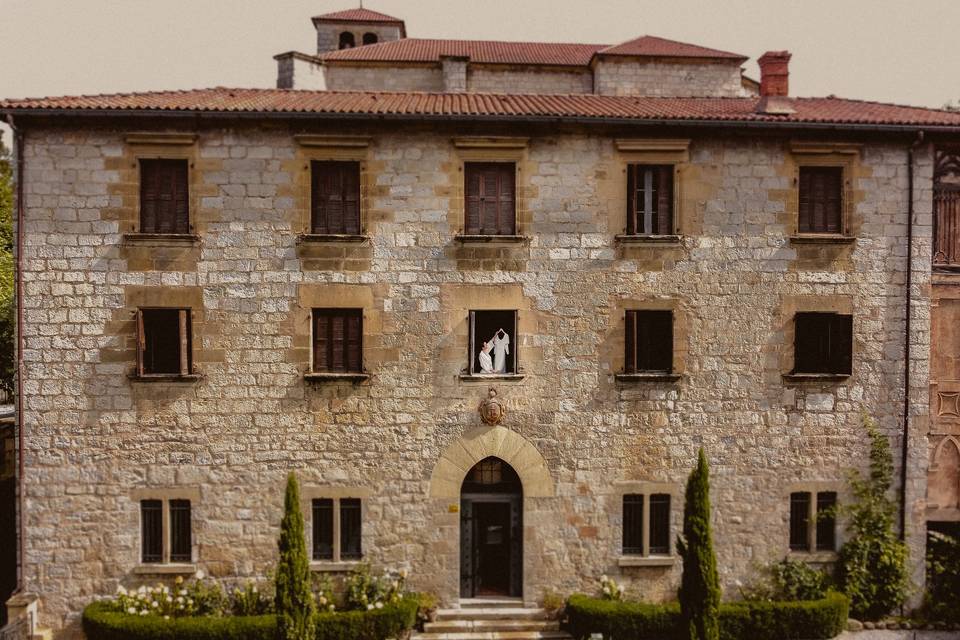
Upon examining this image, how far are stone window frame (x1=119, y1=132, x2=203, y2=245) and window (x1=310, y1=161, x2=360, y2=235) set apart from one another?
7.14ft

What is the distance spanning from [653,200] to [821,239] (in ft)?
10.8

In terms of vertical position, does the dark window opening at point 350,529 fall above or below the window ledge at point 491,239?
below

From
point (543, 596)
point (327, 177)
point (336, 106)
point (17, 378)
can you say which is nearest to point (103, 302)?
point (17, 378)

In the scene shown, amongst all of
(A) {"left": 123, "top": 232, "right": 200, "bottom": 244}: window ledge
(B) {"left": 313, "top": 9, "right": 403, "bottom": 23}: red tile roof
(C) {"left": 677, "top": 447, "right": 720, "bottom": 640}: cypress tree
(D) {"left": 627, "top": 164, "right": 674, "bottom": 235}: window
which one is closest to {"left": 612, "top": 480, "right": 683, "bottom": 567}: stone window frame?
(C) {"left": 677, "top": 447, "right": 720, "bottom": 640}: cypress tree

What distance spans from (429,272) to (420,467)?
3752 millimetres

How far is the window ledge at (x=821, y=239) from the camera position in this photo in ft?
43.7

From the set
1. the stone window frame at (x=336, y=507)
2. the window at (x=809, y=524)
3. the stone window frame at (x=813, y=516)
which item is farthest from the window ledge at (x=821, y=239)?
the stone window frame at (x=336, y=507)

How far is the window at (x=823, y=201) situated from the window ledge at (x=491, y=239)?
18.2ft

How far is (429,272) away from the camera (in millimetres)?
13188

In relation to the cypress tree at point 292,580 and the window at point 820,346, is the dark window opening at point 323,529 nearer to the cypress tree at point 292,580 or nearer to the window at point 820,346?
the cypress tree at point 292,580

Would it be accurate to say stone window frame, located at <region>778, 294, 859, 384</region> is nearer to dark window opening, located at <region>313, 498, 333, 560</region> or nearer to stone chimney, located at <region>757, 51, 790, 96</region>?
stone chimney, located at <region>757, 51, 790, 96</region>

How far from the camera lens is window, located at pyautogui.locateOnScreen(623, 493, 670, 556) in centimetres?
1357

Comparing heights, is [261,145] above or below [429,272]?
above

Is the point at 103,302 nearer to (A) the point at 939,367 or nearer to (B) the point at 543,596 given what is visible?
(B) the point at 543,596
